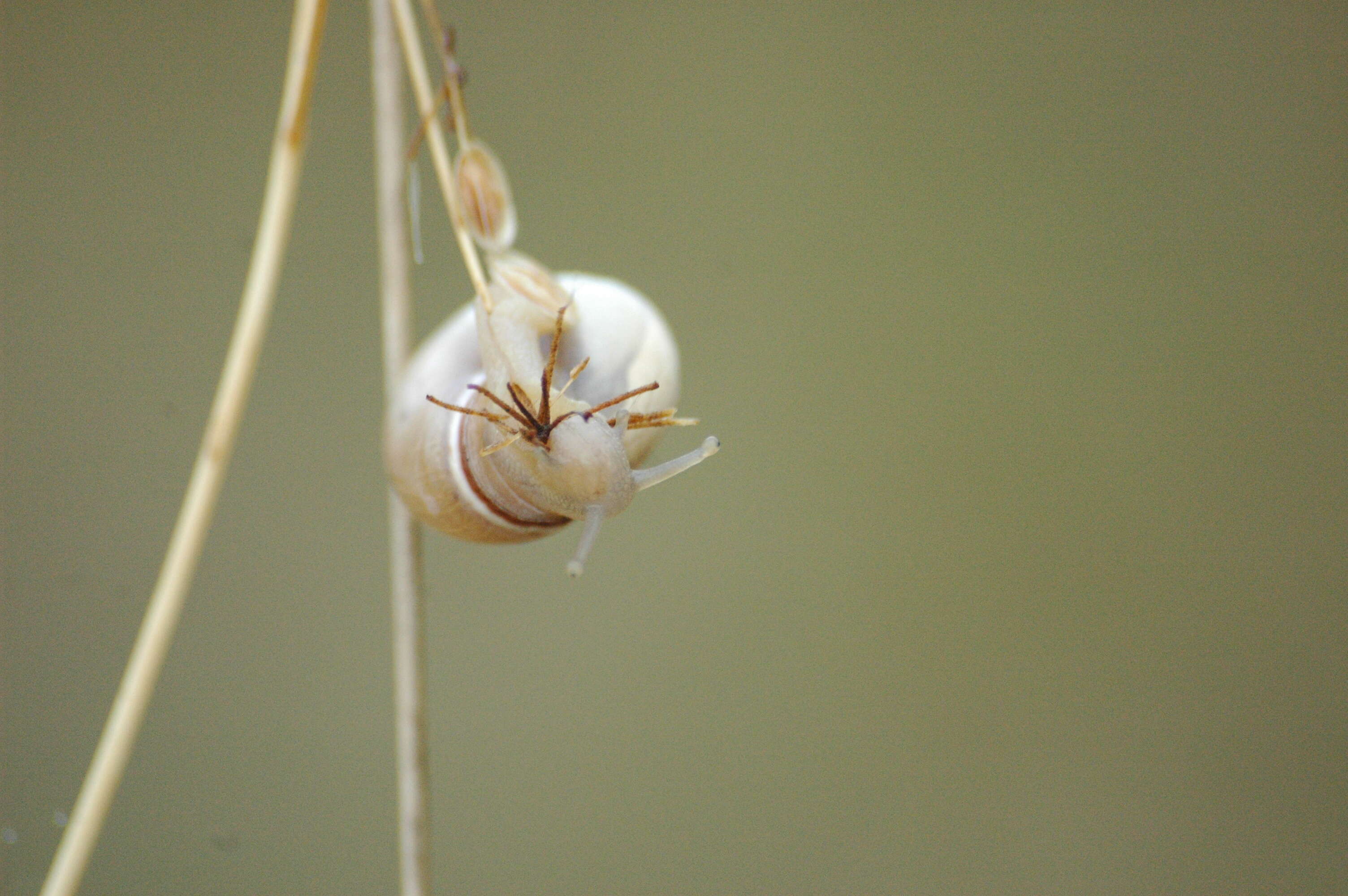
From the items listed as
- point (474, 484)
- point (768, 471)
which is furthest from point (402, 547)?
point (768, 471)

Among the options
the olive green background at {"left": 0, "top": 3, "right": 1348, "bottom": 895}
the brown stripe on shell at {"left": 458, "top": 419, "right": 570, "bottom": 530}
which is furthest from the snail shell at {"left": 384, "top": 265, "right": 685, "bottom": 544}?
the olive green background at {"left": 0, "top": 3, "right": 1348, "bottom": 895}

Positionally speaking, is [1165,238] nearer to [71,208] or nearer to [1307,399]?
[1307,399]

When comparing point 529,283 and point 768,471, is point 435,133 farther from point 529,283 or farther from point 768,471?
point 768,471

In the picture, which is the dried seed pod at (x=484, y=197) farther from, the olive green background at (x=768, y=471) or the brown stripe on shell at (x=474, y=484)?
the olive green background at (x=768, y=471)

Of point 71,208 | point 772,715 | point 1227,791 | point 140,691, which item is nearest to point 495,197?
point 140,691

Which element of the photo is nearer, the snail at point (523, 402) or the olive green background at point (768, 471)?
the snail at point (523, 402)

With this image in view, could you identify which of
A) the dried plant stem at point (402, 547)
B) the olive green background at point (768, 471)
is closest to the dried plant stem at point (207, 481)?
the dried plant stem at point (402, 547)

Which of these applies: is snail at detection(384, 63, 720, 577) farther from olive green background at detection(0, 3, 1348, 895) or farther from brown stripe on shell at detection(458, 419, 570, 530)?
Answer: olive green background at detection(0, 3, 1348, 895)
